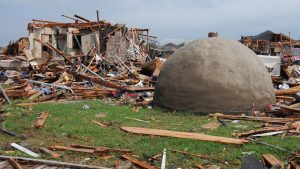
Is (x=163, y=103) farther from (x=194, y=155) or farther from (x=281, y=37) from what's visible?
(x=281, y=37)

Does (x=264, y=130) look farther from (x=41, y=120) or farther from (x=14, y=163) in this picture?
(x=41, y=120)

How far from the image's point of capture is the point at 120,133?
10.1 meters

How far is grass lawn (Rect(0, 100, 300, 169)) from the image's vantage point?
7.99 m

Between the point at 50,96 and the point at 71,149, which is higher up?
the point at 50,96

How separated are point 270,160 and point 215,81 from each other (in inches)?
212

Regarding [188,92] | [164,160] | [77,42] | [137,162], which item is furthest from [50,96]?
[77,42]

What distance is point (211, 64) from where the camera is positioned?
508 inches

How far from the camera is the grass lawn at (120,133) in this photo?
7.99 m

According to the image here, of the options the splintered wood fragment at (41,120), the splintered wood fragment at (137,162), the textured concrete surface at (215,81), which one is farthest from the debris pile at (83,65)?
the splintered wood fragment at (137,162)

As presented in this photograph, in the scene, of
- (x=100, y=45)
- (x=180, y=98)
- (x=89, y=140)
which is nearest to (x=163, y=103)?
(x=180, y=98)

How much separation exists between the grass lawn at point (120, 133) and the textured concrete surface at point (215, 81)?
0.51 meters

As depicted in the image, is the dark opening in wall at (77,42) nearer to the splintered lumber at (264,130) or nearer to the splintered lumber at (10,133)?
the splintered lumber at (10,133)

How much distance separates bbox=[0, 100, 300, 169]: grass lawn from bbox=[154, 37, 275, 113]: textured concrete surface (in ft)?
1.67

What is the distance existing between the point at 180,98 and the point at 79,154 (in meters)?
5.39
